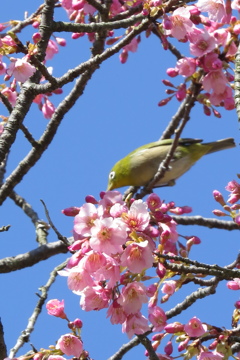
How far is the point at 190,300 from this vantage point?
3.91 meters

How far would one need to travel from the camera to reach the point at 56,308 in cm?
327

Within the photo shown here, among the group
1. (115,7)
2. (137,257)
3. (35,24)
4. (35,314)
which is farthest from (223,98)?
(35,314)

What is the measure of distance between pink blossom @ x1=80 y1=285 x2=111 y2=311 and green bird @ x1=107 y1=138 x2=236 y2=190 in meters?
3.62

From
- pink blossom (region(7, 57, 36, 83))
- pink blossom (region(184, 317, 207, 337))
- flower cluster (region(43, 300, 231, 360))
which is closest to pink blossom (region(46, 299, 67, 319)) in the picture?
flower cluster (region(43, 300, 231, 360))

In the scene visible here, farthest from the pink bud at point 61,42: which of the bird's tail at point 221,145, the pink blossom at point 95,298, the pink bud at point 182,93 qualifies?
the pink blossom at point 95,298

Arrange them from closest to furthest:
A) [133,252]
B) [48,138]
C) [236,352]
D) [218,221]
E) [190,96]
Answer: [133,252] → [236,352] → [190,96] → [48,138] → [218,221]

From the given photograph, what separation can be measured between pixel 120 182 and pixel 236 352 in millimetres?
3370

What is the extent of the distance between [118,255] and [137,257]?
16 cm

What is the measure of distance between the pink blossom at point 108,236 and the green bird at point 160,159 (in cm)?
384

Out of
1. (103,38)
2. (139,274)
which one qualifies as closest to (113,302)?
(139,274)

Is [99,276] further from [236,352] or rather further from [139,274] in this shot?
[236,352]

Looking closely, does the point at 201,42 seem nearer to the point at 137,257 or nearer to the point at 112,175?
the point at 137,257

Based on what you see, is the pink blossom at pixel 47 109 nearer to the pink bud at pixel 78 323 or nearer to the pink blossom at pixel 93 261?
the pink bud at pixel 78 323

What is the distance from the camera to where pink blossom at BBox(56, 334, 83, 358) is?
3084mm
